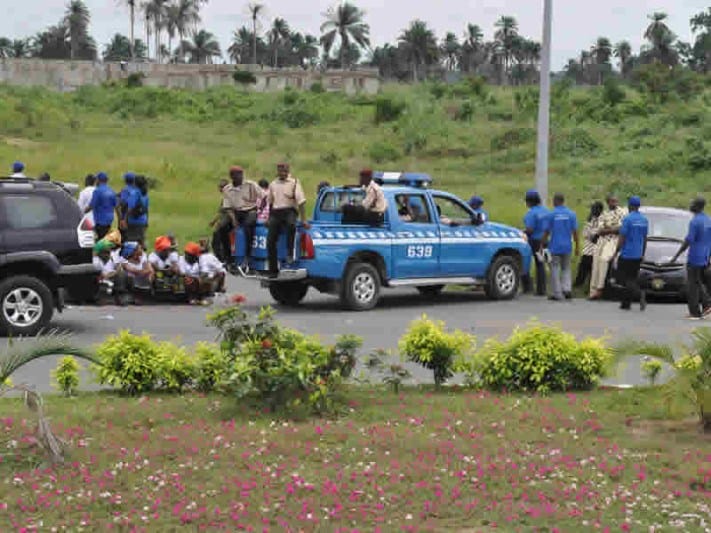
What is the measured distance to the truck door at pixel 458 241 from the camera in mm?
18422

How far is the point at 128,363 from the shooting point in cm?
933

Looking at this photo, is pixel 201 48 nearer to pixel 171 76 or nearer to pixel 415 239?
pixel 171 76

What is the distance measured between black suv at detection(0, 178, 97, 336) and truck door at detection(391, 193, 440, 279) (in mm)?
5045

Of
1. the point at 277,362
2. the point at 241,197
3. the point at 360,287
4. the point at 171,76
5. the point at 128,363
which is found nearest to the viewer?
the point at 277,362

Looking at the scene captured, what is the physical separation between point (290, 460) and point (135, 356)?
2.52 m

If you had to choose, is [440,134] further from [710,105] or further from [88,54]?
[88,54]

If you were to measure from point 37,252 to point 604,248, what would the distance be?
30.6 feet

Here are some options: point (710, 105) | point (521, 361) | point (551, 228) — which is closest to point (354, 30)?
point (710, 105)

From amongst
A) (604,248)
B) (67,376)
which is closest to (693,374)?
(67,376)

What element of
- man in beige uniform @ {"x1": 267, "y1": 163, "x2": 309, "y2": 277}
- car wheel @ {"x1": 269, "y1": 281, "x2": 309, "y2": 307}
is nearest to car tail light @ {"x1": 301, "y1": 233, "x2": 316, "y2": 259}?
man in beige uniform @ {"x1": 267, "y1": 163, "x2": 309, "y2": 277}

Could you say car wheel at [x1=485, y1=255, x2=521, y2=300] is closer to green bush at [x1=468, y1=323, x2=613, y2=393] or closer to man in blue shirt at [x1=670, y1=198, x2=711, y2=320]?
man in blue shirt at [x1=670, y1=198, x2=711, y2=320]

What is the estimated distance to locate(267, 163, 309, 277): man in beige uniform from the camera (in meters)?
16.8

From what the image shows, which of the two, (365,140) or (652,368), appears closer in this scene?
(652,368)

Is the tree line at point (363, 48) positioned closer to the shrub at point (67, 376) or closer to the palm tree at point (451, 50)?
the palm tree at point (451, 50)
